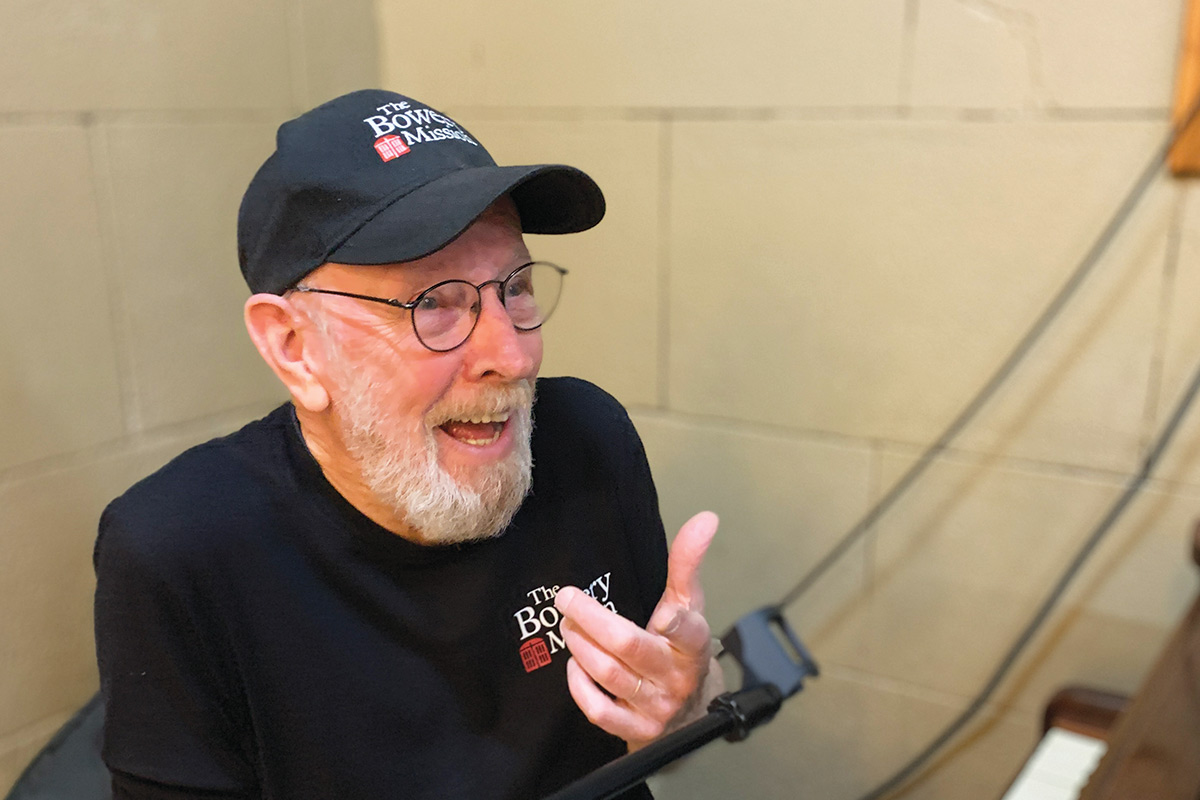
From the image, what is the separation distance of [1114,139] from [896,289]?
288 millimetres

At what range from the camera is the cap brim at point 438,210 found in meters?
0.67

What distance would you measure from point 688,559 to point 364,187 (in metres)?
0.37

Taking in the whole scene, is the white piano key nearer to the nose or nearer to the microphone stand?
the microphone stand

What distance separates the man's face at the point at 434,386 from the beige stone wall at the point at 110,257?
23 cm

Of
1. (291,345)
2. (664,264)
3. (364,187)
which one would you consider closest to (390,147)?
(364,187)

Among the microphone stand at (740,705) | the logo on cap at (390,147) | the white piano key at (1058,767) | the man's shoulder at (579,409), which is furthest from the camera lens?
the white piano key at (1058,767)

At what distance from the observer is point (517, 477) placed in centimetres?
76

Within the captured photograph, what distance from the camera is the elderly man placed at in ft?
2.27

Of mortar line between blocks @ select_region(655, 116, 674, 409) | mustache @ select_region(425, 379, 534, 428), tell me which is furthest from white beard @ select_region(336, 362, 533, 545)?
mortar line between blocks @ select_region(655, 116, 674, 409)

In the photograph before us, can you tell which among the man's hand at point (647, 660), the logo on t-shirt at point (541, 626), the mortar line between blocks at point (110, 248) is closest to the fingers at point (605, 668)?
the man's hand at point (647, 660)

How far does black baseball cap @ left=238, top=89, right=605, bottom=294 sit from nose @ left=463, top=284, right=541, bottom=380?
63 millimetres

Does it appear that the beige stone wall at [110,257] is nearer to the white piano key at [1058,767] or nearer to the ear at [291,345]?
the ear at [291,345]

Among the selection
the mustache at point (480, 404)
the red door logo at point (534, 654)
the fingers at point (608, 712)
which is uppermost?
the mustache at point (480, 404)

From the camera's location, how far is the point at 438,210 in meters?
0.68
